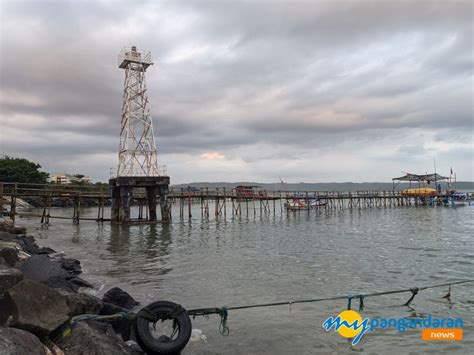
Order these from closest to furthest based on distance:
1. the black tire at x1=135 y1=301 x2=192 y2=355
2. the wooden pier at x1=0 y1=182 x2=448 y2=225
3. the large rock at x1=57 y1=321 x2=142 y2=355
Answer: the large rock at x1=57 y1=321 x2=142 y2=355 < the black tire at x1=135 y1=301 x2=192 y2=355 < the wooden pier at x1=0 y1=182 x2=448 y2=225

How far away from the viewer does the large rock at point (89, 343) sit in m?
5.46

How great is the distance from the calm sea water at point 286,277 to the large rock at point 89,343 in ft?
6.85

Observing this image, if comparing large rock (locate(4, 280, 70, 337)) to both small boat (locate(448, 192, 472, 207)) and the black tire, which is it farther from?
small boat (locate(448, 192, 472, 207))

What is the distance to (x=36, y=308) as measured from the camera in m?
5.52

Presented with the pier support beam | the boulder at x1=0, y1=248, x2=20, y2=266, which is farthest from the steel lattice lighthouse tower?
the boulder at x1=0, y1=248, x2=20, y2=266

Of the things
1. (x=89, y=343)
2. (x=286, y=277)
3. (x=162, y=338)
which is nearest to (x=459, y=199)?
(x=286, y=277)

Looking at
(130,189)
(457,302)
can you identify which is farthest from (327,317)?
(130,189)

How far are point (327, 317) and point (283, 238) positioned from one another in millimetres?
17374

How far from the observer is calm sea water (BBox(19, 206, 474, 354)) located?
320 inches

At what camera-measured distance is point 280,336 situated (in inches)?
328

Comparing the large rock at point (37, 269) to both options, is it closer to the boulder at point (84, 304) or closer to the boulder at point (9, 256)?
the boulder at point (9, 256)

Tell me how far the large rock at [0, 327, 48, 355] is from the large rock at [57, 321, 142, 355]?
62cm

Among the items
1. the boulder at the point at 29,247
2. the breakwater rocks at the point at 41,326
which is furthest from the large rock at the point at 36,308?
the boulder at the point at 29,247

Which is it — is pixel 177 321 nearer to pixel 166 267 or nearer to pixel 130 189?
pixel 166 267
